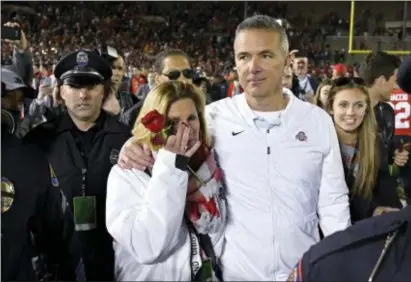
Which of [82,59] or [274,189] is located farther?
[82,59]

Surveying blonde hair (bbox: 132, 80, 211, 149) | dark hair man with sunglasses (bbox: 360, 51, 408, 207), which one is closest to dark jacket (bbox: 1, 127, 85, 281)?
blonde hair (bbox: 132, 80, 211, 149)

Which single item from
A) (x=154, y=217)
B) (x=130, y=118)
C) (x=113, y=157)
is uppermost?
(x=130, y=118)

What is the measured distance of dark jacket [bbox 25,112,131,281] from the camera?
2252 mm

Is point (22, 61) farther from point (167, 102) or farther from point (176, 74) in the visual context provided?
point (167, 102)

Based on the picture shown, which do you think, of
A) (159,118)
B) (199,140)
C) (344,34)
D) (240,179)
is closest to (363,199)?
(240,179)

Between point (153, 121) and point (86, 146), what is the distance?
557 millimetres

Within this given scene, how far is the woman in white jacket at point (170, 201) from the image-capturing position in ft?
5.96

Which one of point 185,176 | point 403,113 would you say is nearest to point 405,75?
point 185,176

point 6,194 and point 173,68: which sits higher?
point 173,68

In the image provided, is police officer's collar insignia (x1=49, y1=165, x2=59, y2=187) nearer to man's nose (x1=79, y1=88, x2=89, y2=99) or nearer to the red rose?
man's nose (x1=79, y1=88, x2=89, y2=99)

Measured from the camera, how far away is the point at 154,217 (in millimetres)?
1804

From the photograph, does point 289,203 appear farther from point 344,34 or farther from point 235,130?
point 344,34

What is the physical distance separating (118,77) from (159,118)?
177 centimetres

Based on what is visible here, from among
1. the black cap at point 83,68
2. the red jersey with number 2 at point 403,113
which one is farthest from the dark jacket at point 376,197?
the red jersey with number 2 at point 403,113
